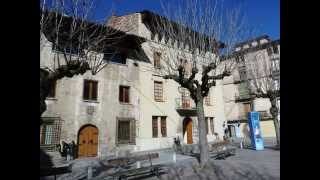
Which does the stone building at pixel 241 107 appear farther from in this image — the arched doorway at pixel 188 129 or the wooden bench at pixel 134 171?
the wooden bench at pixel 134 171

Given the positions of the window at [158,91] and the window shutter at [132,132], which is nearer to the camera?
the window shutter at [132,132]

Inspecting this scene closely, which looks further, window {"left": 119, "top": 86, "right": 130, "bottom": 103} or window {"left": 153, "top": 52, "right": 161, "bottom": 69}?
window {"left": 153, "top": 52, "right": 161, "bottom": 69}

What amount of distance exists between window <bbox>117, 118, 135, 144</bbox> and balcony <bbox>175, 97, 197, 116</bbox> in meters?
5.95

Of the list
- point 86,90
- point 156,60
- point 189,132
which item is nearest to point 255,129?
point 189,132

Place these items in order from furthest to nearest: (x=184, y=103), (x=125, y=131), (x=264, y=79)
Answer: (x=184, y=103), (x=264, y=79), (x=125, y=131)

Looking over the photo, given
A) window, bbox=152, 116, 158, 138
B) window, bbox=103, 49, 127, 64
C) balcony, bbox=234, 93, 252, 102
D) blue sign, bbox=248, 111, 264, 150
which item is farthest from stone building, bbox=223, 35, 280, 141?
window, bbox=103, 49, 127, 64

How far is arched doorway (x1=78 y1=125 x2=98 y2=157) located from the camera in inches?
776

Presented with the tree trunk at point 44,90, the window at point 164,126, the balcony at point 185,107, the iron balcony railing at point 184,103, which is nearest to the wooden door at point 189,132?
the balcony at point 185,107

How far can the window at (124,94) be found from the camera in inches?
899

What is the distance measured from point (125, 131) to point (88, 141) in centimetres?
327

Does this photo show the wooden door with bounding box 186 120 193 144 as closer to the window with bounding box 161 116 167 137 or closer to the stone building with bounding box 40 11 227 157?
the stone building with bounding box 40 11 227 157

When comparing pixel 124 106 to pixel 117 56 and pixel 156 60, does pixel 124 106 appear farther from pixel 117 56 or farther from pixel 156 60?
pixel 156 60

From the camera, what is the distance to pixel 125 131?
22.5m
